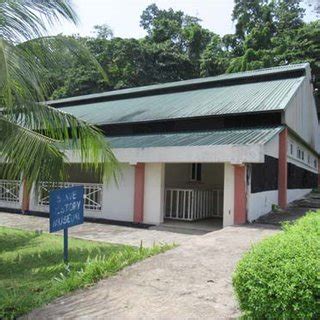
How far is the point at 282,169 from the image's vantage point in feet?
51.3

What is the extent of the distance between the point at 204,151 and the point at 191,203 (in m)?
2.84

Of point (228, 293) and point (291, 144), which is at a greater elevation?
point (291, 144)

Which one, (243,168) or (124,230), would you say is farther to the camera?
(124,230)

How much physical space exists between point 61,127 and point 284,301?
→ 6095mm

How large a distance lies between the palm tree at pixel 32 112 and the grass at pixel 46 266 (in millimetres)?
1722

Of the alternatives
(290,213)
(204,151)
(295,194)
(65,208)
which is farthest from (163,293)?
(295,194)

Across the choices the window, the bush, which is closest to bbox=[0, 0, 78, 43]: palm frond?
the bush

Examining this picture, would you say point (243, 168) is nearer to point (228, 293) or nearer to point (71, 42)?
point (71, 42)

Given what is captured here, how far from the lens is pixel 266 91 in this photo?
54.4ft

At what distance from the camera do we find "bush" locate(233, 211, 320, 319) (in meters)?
3.84

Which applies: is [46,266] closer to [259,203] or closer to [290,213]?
[259,203]

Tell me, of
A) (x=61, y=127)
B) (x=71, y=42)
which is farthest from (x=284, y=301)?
(x=71, y=42)

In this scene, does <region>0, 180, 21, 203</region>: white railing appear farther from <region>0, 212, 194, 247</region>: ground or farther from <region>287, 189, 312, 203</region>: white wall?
<region>287, 189, 312, 203</region>: white wall

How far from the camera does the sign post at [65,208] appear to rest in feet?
24.8
